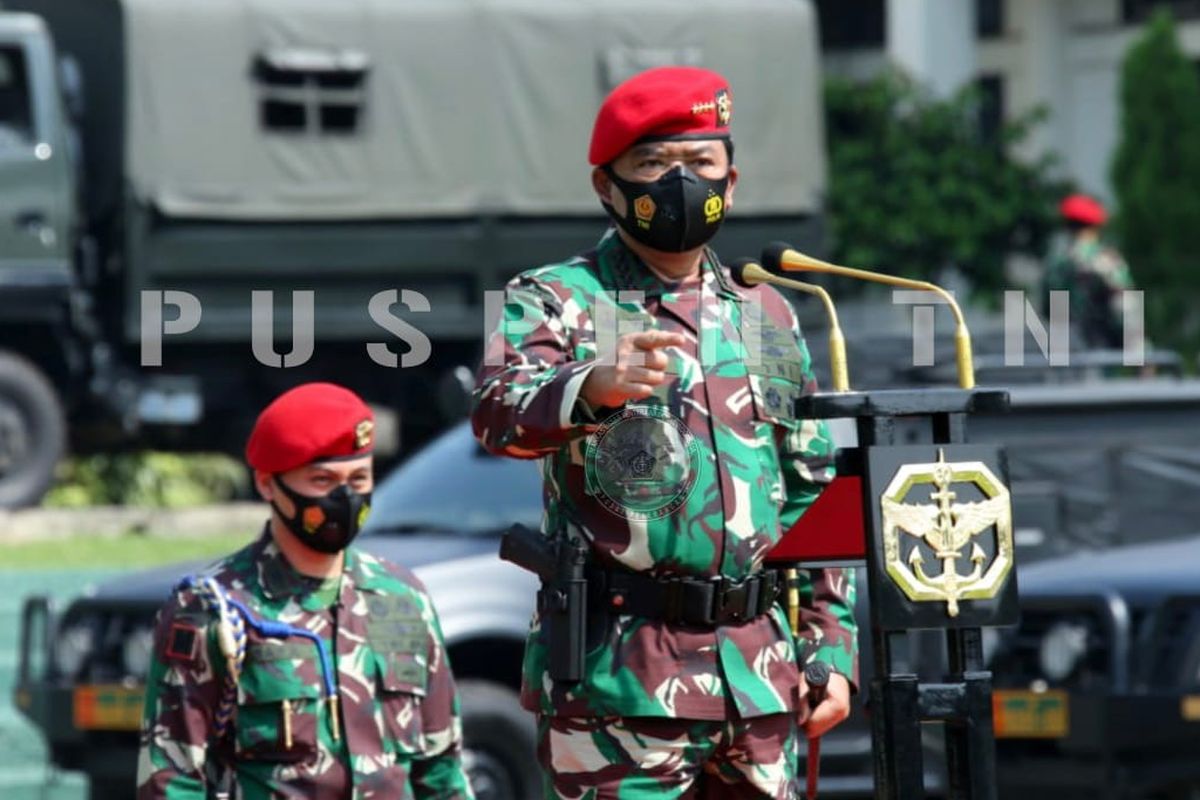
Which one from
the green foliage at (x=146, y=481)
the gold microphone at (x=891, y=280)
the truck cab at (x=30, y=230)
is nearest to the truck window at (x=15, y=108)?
the truck cab at (x=30, y=230)

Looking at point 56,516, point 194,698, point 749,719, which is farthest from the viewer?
point 56,516

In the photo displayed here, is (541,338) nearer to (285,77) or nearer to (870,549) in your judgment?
(870,549)

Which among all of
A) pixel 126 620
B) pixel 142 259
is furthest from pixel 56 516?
pixel 126 620

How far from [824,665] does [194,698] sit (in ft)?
3.67

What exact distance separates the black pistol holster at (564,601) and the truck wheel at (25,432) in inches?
392

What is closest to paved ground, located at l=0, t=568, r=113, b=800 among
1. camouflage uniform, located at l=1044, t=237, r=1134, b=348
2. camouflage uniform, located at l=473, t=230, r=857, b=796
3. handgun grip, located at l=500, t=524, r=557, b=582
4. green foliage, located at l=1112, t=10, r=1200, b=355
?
handgun grip, located at l=500, t=524, r=557, b=582

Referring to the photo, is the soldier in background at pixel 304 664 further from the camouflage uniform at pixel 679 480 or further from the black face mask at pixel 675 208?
the black face mask at pixel 675 208

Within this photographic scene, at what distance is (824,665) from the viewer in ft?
13.8

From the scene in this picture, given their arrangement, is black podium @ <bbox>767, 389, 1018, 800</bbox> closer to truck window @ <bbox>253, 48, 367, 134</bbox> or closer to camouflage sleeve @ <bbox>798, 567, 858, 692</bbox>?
camouflage sleeve @ <bbox>798, 567, 858, 692</bbox>

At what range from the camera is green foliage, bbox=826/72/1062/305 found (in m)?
21.9

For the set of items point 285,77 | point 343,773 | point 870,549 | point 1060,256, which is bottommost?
point 343,773

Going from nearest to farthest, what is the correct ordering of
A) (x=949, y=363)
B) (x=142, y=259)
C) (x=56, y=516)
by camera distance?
(x=949, y=363) → (x=56, y=516) → (x=142, y=259)

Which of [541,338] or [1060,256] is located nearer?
[541,338]

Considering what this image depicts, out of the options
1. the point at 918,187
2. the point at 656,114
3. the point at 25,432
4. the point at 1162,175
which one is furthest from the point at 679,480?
the point at 1162,175
